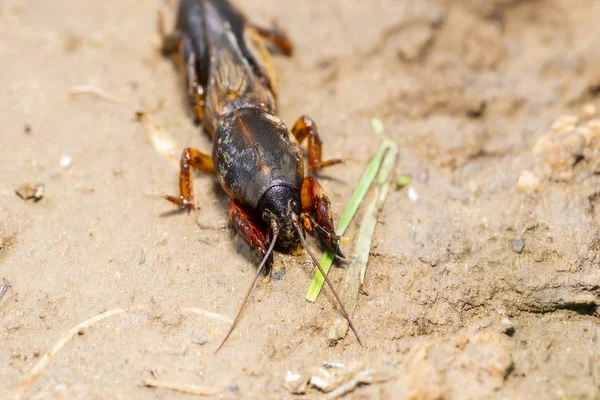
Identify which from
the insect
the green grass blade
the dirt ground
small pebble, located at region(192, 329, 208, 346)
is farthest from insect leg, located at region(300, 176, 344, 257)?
small pebble, located at region(192, 329, 208, 346)

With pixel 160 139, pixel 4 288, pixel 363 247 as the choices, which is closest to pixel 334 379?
pixel 363 247

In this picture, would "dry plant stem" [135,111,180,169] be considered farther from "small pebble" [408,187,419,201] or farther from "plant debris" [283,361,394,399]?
"plant debris" [283,361,394,399]

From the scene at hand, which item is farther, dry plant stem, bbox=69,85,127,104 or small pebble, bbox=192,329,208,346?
dry plant stem, bbox=69,85,127,104

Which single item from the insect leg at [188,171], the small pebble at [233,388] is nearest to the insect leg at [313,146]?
the insect leg at [188,171]

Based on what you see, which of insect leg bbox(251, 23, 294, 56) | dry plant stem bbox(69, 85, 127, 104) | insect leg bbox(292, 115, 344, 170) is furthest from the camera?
insect leg bbox(251, 23, 294, 56)

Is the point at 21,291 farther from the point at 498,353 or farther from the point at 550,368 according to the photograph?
the point at 550,368

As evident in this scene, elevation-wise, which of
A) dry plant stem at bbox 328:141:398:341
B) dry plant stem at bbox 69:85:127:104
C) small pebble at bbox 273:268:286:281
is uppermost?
dry plant stem at bbox 328:141:398:341

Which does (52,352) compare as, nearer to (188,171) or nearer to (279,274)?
(279,274)
